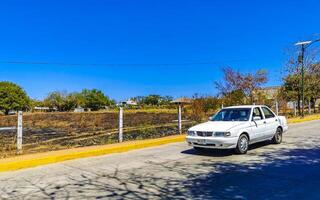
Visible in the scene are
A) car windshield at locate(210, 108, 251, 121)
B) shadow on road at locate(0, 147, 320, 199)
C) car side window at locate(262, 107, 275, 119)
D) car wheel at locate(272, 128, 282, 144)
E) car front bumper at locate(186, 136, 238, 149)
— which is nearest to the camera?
shadow on road at locate(0, 147, 320, 199)

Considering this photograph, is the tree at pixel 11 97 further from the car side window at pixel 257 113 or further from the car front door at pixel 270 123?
the car side window at pixel 257 113

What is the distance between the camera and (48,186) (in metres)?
6.91

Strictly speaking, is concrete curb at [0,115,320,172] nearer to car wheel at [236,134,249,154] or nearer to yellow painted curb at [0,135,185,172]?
yellow painted curb at [0,135,185,172]

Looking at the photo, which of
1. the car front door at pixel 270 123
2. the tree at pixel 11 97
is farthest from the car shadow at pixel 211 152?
the tree at pixel 11 97

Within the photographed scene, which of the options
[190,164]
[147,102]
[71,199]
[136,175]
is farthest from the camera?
[147,102]

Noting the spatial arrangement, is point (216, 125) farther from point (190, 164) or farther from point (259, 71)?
point (259, 71)

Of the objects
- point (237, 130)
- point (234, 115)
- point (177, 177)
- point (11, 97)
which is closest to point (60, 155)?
point (177, 177)

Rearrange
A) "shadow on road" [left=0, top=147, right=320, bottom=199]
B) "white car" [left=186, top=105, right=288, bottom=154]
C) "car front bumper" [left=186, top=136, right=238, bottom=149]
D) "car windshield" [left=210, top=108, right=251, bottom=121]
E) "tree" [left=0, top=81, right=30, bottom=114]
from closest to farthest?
"shadow on road" [left=0, top=147, right=320, bottom=199], "car front bumper" [left=186, top=136, right=238, bottom=149], "white car" [left=186, top=105, right=288, bottom=154], "car windshield" [left=210, top=108, right=251, bottom=121], "tree" [left=0, top=81, right=30, bottom=114]

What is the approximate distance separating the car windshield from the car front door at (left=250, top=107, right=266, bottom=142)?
0.87ft

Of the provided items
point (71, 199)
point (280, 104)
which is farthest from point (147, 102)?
point (71, 199)

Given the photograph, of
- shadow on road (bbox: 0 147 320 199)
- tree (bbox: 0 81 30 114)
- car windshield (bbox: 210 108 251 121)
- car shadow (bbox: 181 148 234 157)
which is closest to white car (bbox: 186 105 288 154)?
car windshield (bbox: 210 108 251 121)

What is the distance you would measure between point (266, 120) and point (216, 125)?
2.48m

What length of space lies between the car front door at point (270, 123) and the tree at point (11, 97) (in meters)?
81.9

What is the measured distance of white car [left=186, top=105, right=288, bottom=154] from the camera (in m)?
10.3
